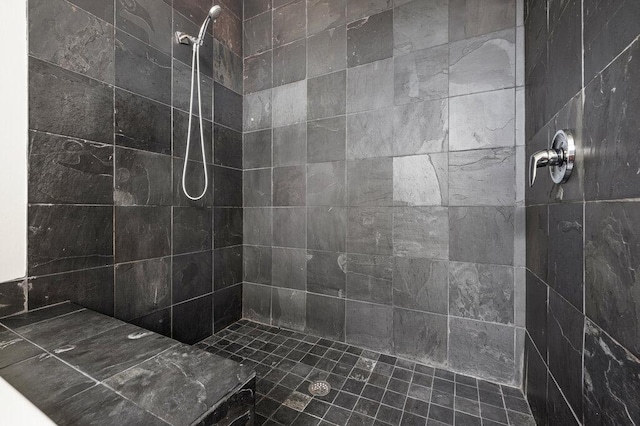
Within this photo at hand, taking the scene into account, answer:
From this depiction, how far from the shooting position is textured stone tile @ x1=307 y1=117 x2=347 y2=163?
6.02ft

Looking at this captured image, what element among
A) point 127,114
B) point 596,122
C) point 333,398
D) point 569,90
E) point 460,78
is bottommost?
point 333,398

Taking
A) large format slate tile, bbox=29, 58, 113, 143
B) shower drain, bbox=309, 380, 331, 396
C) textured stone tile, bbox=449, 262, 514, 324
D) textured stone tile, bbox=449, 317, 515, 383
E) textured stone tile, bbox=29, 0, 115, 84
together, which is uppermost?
textured stone tile, bbox=29, 0, 115, 84

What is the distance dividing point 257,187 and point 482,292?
5.79ft

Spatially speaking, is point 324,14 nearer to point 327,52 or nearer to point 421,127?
point 327,52

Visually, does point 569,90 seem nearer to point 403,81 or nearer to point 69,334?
point 403,81

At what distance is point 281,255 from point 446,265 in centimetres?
121

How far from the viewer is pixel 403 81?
5.39ft

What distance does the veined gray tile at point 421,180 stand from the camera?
1548 millimetres

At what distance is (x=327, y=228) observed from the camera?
6.22 ft

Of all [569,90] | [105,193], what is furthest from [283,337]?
[569,90]

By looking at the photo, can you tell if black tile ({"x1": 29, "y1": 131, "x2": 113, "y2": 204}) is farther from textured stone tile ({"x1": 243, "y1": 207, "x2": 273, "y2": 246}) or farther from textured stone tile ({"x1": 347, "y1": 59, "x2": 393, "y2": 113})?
textured stone tile ({"x1": 347, "y1": 59, "x2": 393, "y2": 113})

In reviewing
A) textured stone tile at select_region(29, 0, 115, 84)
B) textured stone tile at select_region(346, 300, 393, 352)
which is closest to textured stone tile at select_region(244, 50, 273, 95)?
textured stone tile at select_region(29, 0, 115, 84)

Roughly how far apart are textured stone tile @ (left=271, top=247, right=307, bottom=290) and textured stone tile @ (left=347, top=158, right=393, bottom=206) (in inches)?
24.1

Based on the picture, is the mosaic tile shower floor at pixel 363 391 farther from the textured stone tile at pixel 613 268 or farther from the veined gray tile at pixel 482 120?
the veined gray tile at pixel 482 120
